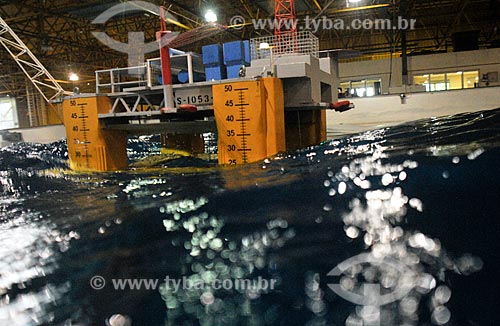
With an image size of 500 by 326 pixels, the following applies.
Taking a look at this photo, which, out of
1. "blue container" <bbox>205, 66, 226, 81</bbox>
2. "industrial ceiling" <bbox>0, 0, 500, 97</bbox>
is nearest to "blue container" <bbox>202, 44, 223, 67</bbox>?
"blue container" <bbox>205, 66, 226, 81</bbox>

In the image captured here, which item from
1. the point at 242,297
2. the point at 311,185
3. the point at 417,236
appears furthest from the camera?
the point at 311,185

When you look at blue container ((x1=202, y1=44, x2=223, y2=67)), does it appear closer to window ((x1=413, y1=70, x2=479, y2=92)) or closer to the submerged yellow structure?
the submerged yellow structure

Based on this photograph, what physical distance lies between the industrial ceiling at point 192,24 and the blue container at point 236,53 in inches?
293

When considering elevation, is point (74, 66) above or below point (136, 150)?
above

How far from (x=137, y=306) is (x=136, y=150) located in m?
12.4

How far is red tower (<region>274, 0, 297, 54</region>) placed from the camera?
26.5 feet

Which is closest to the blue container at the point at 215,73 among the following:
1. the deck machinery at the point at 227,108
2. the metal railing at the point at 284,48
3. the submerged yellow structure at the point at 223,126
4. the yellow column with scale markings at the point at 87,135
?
the deck machinery at the point at 227,108

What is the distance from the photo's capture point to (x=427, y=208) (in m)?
2.85

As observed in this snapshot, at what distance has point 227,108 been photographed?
707 centimetres

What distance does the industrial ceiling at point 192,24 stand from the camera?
18062mm

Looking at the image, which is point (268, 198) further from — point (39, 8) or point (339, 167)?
point (39, 8)

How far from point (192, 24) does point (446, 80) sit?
1599 centimetres

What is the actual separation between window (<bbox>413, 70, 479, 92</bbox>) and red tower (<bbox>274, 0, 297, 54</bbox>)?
11.3 metres

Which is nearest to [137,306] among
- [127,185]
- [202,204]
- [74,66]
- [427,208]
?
[202,204]
